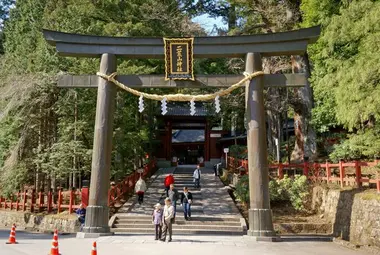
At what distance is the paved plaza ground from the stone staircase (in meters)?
1.78

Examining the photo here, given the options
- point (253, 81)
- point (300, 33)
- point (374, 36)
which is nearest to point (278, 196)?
point (253, 81)

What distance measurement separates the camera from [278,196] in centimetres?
1569

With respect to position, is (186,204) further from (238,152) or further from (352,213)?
(238,152)

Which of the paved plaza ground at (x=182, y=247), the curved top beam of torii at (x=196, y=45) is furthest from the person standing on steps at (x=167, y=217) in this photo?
the curved top beam of torii at (x=196, y=45)

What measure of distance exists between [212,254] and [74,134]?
9493 millimetres

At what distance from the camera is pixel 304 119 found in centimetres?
1906

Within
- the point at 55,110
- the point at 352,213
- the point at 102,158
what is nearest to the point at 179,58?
the point at 102,158

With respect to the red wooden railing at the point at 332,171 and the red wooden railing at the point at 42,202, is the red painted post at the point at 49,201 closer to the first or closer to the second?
the red wooden railing at the point at 42,202

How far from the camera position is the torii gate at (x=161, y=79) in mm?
11531

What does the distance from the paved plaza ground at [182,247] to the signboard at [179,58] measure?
17.7ft

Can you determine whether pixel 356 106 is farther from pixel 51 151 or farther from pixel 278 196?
pixel 51 151

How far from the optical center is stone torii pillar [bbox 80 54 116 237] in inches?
448

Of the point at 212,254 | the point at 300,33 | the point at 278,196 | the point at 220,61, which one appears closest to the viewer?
the point at 212,254

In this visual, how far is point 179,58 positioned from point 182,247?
6.26m
